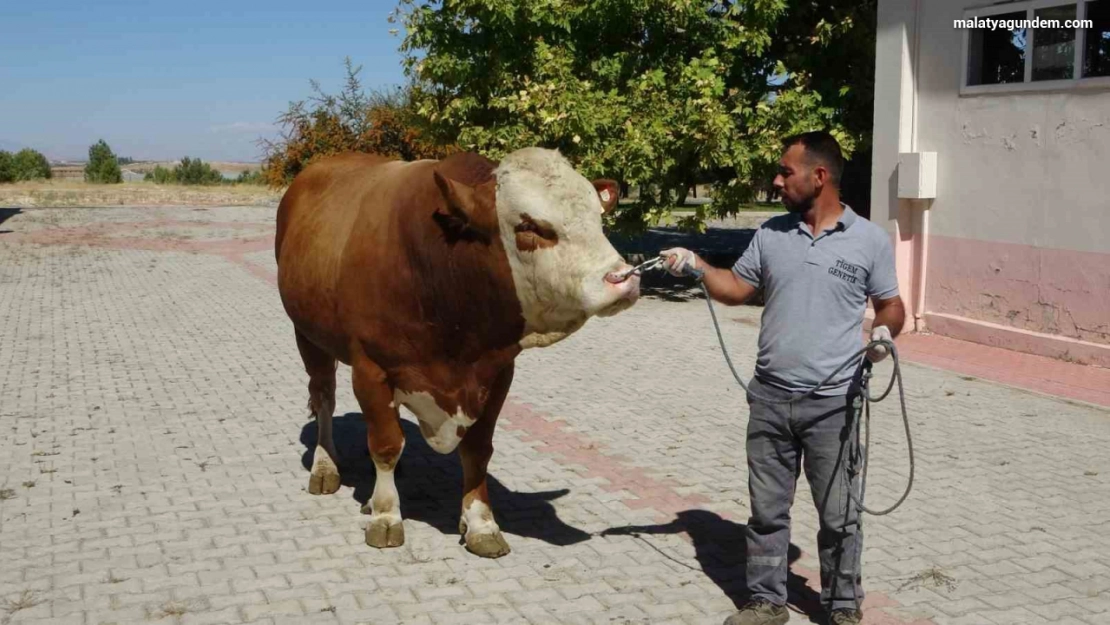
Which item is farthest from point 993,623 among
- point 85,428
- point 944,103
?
point 944,103

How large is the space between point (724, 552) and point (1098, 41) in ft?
25.4

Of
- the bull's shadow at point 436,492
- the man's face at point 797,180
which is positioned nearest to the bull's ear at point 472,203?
the man's face at point 797,180

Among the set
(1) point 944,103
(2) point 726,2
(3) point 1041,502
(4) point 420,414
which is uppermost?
(2) point 726,2

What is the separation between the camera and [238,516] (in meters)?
6.05

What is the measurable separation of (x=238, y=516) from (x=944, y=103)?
9188 millimetres

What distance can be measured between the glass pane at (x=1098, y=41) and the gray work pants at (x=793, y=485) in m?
7.85

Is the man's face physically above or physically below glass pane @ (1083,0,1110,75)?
below

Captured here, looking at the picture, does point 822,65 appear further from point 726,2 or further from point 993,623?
point 993,623

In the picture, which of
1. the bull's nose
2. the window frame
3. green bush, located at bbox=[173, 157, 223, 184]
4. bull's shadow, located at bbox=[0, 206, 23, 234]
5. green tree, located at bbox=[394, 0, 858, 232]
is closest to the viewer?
the bull's nose

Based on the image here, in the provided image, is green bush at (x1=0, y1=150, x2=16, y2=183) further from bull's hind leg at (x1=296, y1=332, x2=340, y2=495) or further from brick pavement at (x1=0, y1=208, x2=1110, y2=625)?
bull's hind leg at (x1=296, y1=332, x2=340, y2=495)

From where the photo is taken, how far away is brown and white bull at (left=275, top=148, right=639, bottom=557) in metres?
4.40

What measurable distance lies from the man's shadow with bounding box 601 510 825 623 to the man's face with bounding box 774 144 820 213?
179 centimetres

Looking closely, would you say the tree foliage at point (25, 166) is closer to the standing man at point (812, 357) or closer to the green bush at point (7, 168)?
the green bush at point (7, 168)

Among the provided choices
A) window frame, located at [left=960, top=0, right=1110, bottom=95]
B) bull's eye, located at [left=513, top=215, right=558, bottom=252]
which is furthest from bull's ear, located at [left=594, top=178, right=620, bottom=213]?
window frame, located at [left=960, top=0, right=1110, bottom=95]
